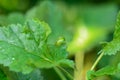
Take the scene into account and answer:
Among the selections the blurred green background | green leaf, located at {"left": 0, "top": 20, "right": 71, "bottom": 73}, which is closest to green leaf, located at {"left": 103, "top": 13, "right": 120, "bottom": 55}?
green leaf, located at {"left": 0, "top": 20, "right": 71, "bottom": 73}

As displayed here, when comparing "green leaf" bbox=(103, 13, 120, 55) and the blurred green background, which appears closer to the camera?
"green leaf" bbox=(103, 13, 120, 55)

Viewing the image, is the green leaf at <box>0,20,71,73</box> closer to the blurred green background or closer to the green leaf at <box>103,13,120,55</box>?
the green leaf at <box>103,13,120,55</box>

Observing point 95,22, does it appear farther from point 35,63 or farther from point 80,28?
point 35,63

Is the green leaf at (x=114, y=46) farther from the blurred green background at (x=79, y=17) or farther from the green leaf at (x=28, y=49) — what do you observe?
the blurred green background at (x=79, y=17)

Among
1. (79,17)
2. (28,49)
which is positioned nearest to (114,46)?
(28,49)

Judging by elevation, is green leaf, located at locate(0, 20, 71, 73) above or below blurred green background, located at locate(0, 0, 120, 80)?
below

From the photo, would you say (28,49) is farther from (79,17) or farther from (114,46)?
(79,17)
